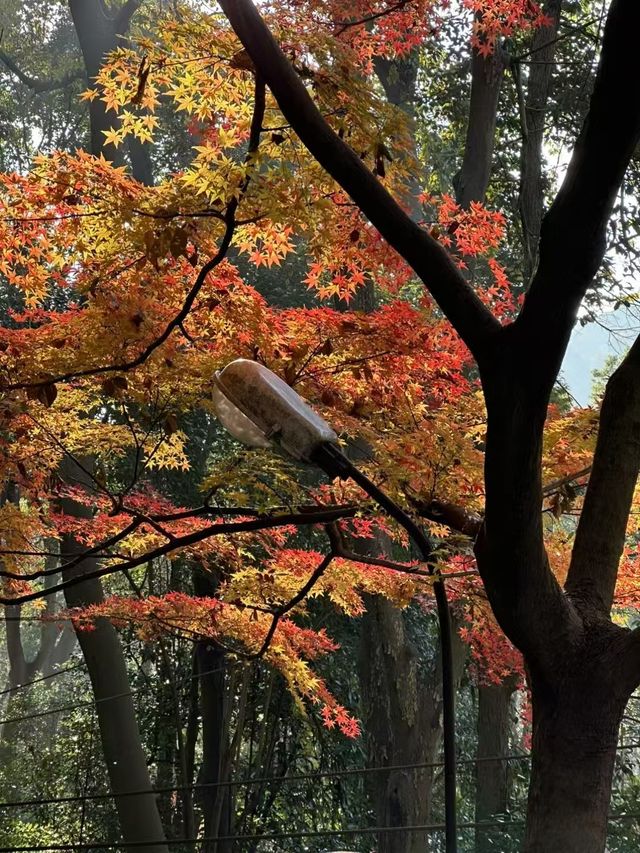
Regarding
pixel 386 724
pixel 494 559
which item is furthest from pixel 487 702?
pixel 494 559

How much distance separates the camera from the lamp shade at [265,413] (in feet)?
5.32

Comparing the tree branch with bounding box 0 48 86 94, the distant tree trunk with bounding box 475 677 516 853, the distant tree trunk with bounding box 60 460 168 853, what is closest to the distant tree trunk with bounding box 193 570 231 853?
the distant tree trunk with bounding box 60 460 168 853

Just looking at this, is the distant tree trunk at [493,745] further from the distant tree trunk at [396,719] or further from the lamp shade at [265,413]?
the lamp shade at [265,413]

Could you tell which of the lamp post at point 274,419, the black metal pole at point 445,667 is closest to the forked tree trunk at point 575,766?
the black metal pole at point 445,667

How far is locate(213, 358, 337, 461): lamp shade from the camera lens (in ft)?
5.32

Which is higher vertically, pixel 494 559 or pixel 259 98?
pixel 259 98

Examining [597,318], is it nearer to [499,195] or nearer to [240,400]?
[499,195]

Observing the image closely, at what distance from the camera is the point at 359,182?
6.27ft

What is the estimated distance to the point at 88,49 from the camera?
20.5ft

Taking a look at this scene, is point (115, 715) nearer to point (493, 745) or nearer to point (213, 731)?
point (213, 731)

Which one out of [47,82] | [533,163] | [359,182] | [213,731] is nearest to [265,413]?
[359,182]

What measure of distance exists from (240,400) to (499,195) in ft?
19.1

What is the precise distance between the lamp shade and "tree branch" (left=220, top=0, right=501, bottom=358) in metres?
0.48

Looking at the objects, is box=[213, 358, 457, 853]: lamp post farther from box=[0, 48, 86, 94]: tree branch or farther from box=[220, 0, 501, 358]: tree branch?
box=[0, 48, 86, 94]: tree branch
